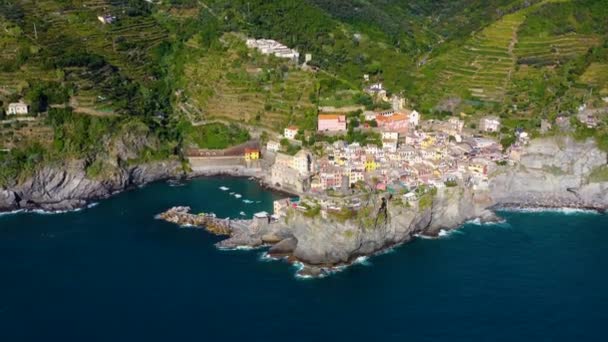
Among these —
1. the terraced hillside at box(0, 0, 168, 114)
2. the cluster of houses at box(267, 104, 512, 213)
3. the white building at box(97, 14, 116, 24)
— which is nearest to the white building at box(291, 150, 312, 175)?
the cluster of houses at box(267, 104, 512, 213)

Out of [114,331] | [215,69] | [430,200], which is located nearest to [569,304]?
[430,200]

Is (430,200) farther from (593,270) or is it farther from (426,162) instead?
(593,270)

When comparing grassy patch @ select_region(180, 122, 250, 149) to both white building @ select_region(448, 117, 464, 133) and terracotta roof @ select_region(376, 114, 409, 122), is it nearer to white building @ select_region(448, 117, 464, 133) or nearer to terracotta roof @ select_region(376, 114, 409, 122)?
terracotta roof @ select_region(376, 114, 409, 122)

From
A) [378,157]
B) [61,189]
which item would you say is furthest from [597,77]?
[61,189]

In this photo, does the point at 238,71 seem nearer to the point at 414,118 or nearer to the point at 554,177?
the point at 414,118

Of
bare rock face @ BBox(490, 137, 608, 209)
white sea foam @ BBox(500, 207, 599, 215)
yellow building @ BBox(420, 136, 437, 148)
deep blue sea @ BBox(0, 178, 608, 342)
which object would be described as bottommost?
deep blue sea @ BBox(0, 178, 608, 342)

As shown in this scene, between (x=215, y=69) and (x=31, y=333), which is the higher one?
(x=215, y=69)

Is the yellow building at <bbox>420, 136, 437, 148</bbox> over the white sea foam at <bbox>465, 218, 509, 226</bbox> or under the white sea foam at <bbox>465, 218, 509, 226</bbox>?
over

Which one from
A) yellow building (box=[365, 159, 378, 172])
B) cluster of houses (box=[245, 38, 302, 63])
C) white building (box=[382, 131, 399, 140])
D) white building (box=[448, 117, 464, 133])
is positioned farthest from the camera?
cluster of houses (box=[245, 38, 302, 63])
